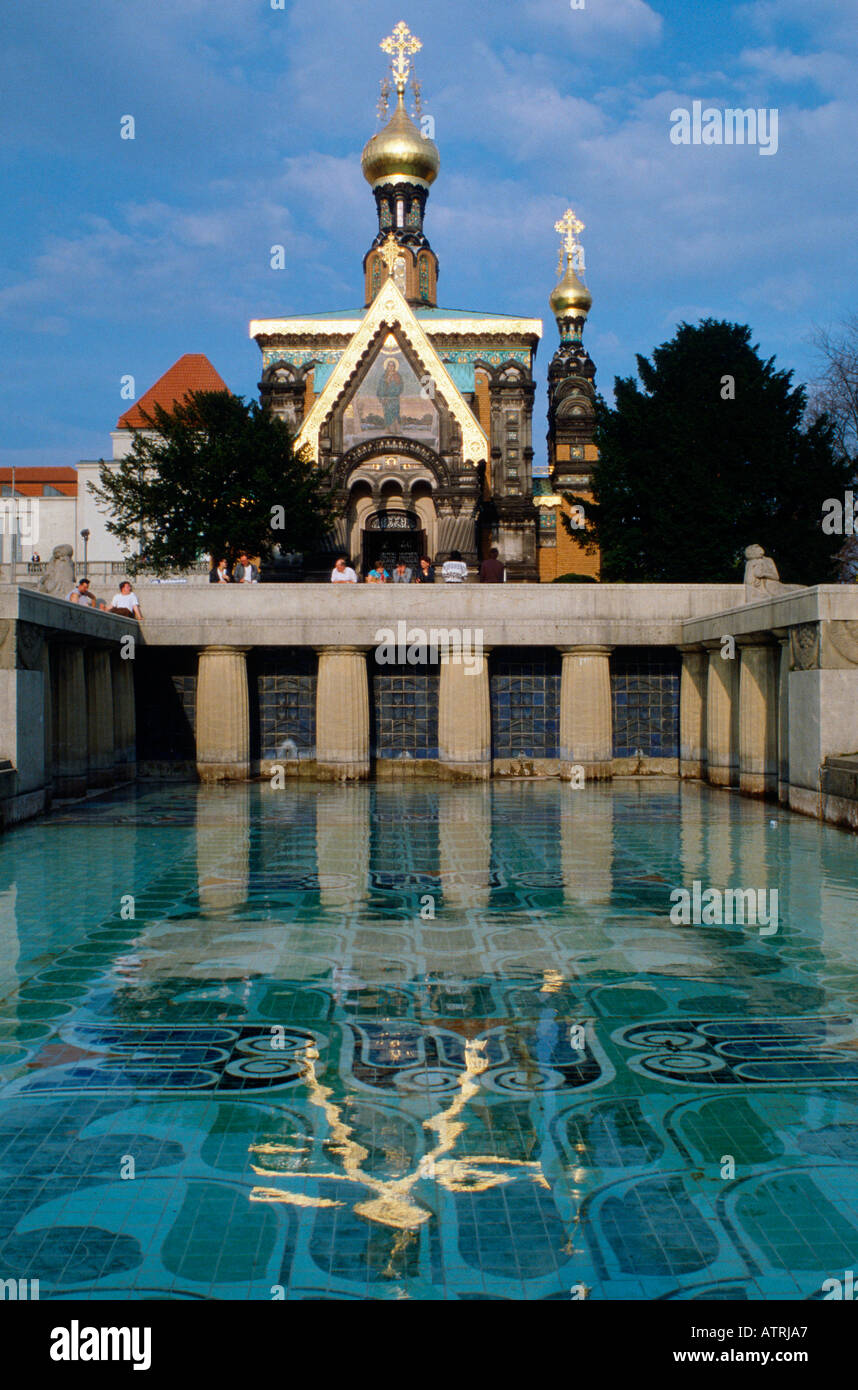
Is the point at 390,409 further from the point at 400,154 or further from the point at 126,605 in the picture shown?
the point at 126,605

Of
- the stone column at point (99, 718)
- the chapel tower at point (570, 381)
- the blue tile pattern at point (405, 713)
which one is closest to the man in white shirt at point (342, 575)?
the blue tile pattern at point (405, 713)

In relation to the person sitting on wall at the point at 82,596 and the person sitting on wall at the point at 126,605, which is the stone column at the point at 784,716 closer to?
the person sitting on wall at the point at 82,596

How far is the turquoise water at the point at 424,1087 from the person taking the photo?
3.83 m

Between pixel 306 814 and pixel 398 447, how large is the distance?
30.9 meters

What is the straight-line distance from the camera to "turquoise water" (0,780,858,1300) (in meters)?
3.83

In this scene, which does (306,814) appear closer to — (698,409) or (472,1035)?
(472,1035)

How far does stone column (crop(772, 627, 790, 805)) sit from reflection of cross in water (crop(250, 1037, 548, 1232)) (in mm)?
11829

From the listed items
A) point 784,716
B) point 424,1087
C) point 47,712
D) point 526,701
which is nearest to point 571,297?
point 526,701

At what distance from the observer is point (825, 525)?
32656 millimetres

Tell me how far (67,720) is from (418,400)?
29.7 m

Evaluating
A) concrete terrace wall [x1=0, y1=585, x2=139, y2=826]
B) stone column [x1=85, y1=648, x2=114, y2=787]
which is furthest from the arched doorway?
stone column [x1=85, y1=648, x2=114, y2=787]

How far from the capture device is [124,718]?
20.9 meters

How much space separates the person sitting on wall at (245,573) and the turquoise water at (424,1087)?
48.4ft
